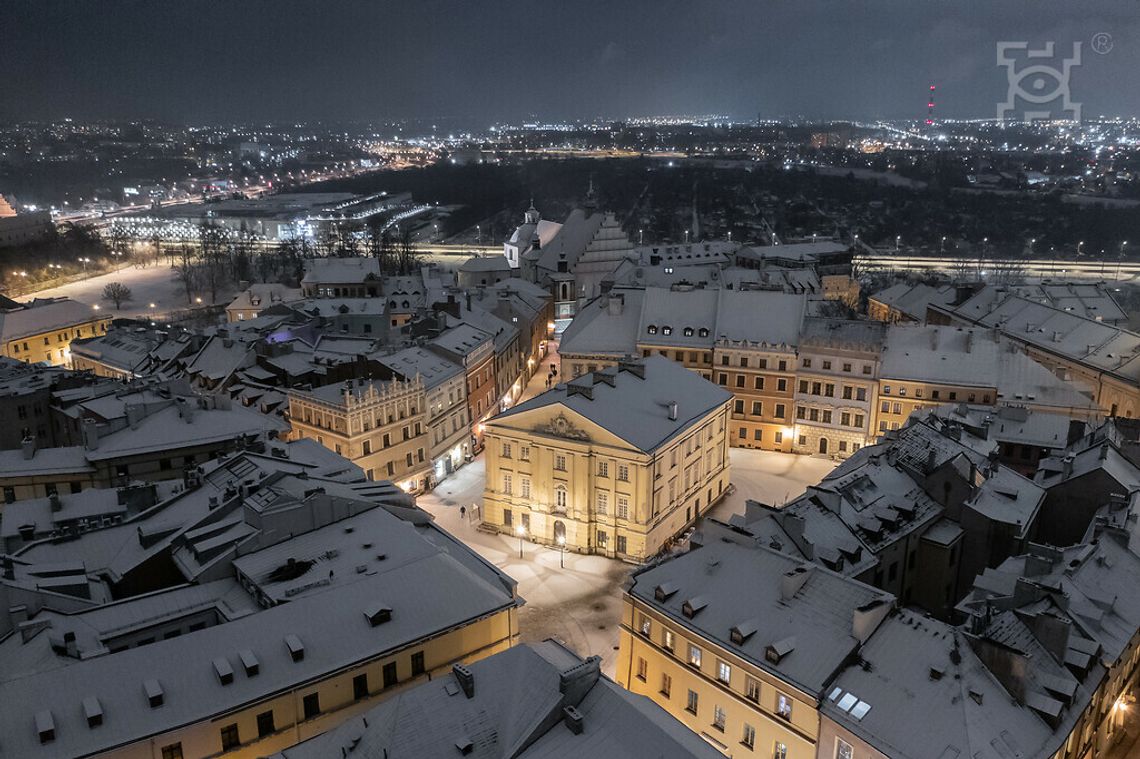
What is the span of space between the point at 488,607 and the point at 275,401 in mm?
44911

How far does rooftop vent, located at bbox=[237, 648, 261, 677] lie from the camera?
34.2m

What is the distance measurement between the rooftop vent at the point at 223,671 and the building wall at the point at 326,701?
48 cm

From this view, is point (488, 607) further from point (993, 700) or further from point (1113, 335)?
point (1113, 335)

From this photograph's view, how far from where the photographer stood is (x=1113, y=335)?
84.8 m

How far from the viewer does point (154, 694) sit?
32.1 m

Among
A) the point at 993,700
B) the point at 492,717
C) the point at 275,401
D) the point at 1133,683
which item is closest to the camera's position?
the point at 492,717

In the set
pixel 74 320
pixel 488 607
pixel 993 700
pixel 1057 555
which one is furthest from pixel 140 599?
pixel 74 320

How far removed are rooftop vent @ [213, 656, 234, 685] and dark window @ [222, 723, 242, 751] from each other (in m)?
1.82

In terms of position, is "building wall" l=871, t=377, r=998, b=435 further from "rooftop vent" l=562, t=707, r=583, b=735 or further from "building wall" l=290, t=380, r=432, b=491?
"rooftop vent" l=562, t=707, r=583, b=735

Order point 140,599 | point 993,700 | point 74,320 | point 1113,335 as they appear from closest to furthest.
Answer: point 993,700, point 140,599, point 1113,335, point 74,320

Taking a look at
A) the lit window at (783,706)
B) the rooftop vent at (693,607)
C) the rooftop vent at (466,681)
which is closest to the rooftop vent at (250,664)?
the rooftop vent at (466,681)

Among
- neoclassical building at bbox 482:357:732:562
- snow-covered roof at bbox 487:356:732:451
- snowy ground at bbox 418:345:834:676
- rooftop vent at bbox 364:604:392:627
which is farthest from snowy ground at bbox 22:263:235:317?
rooftop vent at bbox 364:604:392:627

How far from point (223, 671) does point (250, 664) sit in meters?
1.06

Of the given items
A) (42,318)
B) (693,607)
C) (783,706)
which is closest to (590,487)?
(693,607)
